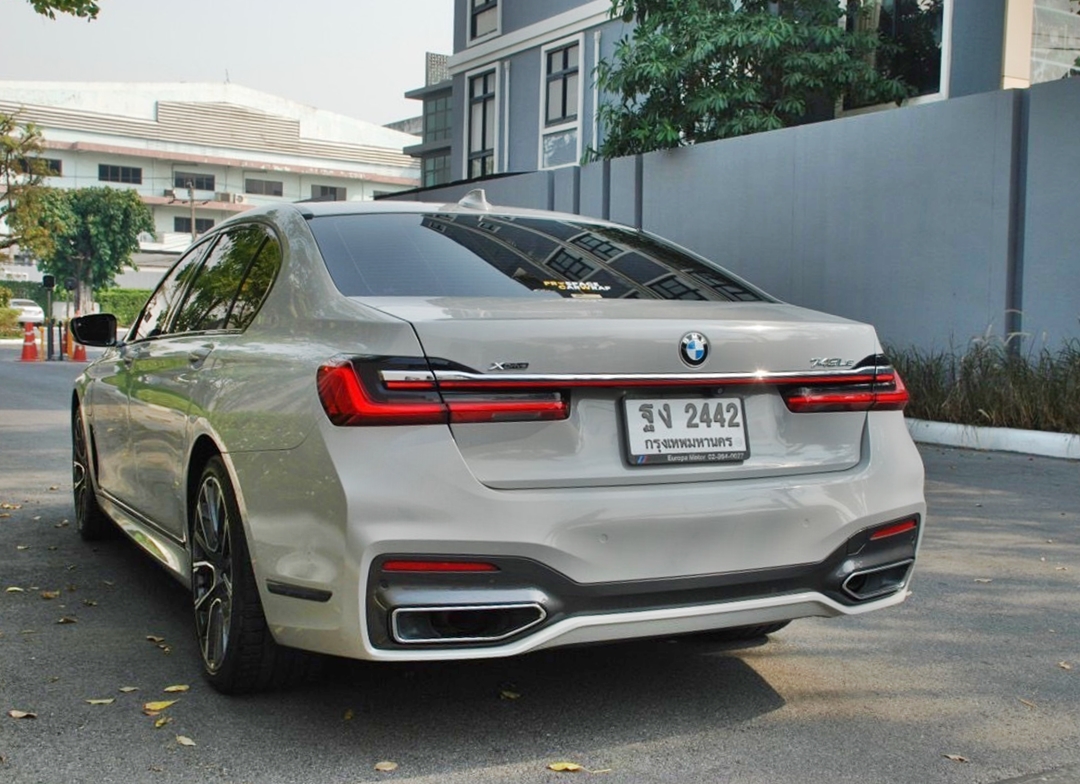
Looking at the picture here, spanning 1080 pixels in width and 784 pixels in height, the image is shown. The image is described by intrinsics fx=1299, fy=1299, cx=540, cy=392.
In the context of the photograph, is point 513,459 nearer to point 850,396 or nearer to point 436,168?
point 850,396

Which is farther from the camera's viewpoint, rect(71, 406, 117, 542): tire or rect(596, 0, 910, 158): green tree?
rect(596, 0, 910, 158): green tree

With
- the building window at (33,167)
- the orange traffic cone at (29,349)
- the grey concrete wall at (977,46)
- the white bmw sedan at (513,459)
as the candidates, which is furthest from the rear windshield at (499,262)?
the building window at (33,167)

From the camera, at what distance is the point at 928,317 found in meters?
12.9

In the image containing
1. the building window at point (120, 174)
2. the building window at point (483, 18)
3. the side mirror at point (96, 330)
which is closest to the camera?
the side mirror at point (96, 330)

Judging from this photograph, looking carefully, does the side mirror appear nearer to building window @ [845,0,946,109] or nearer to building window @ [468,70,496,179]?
building window @ [845,0,946,109]

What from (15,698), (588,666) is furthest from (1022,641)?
(15,698)

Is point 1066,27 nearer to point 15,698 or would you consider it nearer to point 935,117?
point 935,117

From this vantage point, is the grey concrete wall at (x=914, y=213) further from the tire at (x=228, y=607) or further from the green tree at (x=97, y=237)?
the green tree at (x=97, y=237)

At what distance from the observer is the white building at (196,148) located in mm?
86438

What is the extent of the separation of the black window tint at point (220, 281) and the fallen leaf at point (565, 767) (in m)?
1.93

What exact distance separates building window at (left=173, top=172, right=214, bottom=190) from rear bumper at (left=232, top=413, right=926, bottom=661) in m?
90.3

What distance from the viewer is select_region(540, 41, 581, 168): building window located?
26469mm

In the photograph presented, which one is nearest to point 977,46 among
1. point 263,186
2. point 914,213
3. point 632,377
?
point 914,213

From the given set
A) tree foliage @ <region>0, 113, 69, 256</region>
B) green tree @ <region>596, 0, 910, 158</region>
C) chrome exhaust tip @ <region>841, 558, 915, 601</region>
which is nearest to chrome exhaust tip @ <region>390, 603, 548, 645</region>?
chrome exhaust tip @ <region>841, 558, 915, 601</region>
